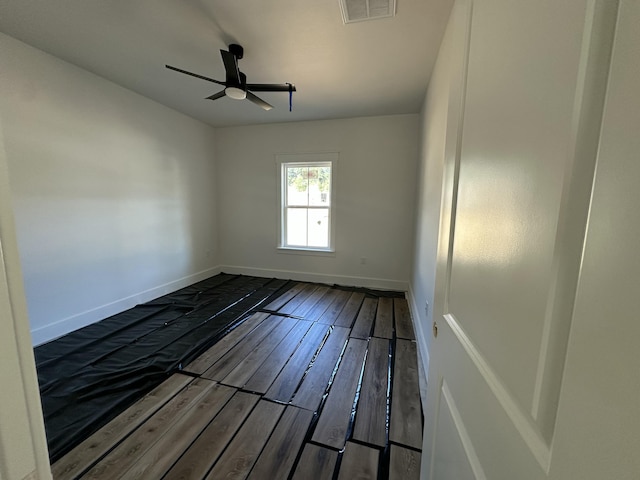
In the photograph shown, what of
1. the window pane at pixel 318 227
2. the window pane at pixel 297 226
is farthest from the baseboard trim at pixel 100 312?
the window pane at pixel 318 227

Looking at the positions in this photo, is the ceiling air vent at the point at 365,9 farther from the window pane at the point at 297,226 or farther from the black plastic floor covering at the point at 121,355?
the black plastic floor covering at the point at 121,355

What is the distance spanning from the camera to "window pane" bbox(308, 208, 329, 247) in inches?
169

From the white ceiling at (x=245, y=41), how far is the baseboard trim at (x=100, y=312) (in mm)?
2447

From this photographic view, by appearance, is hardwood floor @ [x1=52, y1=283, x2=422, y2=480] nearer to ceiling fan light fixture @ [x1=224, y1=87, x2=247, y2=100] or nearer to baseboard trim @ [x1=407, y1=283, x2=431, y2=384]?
baseboard trim @ [x1=407, y1=283, x2=431, y2=384]

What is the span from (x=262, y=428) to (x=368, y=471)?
65 centimetres

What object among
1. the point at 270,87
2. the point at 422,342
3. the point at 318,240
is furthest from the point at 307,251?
the point at 270,87

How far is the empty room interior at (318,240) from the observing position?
0.33 m

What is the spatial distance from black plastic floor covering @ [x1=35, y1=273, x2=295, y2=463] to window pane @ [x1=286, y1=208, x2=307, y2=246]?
46.5 inches

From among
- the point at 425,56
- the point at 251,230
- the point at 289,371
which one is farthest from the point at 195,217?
the point at 425,56

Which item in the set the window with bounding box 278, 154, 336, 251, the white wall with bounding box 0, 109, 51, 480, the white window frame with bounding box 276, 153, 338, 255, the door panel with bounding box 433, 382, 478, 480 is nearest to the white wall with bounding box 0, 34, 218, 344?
the white window frame with bounding box 276, 153, 338, 255

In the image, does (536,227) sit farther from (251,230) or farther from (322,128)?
(251,230)

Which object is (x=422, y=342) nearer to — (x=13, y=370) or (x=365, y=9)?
(x=13, y=370)

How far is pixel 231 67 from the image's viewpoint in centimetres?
204

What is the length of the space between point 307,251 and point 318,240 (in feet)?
0.89
